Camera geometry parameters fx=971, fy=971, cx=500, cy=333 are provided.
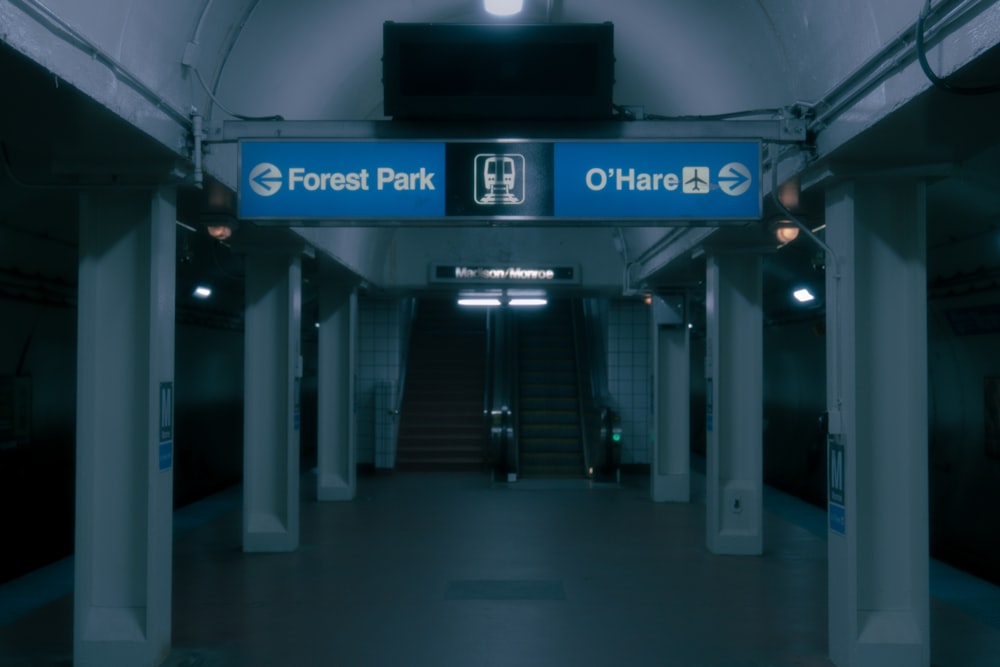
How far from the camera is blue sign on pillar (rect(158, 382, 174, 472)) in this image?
563 centimetres

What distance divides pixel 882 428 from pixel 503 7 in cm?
433

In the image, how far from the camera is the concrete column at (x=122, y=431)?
5.51m

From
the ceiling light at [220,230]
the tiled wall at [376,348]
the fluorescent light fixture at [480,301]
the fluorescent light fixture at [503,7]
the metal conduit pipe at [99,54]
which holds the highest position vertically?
the fluorescent light fixture at [503,7]

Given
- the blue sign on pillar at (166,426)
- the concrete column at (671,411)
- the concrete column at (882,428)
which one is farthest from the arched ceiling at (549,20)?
the concrete column at (671,411)

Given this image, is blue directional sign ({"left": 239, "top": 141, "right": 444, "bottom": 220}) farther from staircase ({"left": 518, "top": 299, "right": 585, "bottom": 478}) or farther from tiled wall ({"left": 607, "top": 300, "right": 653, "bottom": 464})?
tiled wall ({"left": 607, "top": 300, "right": 653, "bottom": 464})

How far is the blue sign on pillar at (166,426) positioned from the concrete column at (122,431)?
0.04 feet

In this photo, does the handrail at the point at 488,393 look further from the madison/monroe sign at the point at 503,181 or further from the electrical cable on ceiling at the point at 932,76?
the electrical cable on ceiling at the point at 932,76

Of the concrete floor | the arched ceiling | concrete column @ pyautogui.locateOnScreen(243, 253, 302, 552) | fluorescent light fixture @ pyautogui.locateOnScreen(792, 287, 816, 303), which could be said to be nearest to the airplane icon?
the arched ceiling

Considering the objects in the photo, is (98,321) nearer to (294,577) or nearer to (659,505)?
(294,577)

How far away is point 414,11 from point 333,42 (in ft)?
2.20

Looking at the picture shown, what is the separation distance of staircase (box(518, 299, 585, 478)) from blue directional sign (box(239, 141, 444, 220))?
1025cm

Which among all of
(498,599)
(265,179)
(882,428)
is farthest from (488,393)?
(265,179)

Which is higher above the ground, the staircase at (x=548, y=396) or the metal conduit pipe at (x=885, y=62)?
the metal conduit pipe at (x=885, y=62)

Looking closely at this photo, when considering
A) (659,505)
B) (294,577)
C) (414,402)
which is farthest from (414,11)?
(414,402)
